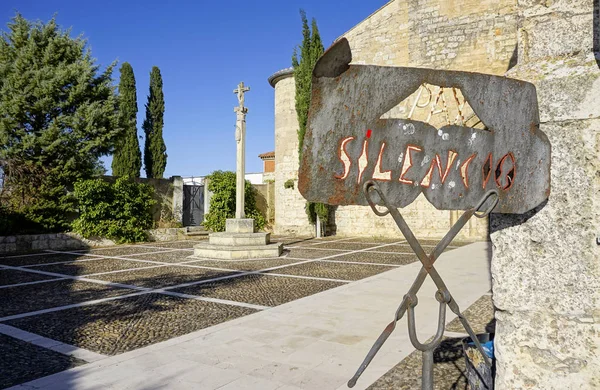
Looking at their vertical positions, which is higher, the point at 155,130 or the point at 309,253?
the point at 155,130

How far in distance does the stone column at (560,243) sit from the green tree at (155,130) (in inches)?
764

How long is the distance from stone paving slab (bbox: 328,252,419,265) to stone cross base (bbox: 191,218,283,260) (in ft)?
5.44

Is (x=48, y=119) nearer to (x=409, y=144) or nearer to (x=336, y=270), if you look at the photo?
(x=336, y=270)

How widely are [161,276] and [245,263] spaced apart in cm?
212

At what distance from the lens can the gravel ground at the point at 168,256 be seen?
10305mm

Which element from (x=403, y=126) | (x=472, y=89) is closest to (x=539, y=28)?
(x=472, y=89)

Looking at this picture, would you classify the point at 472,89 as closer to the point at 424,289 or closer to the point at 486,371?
the point at 486,371

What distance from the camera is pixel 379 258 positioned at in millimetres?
10469

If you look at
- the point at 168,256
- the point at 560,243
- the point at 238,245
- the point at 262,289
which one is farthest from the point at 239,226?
the point at 560,243

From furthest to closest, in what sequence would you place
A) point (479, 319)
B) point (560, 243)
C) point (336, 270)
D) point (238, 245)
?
1. point (238, 245)
2. point (336, 270)
3. point (479, 319)
4. point (560, 243)

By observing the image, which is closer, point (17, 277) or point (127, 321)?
point (127, 321)

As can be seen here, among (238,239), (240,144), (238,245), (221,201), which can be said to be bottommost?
(238,245)

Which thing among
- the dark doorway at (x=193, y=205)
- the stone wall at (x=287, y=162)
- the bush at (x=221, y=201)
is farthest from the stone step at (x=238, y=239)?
the dark doorway at (x=193, y=205)

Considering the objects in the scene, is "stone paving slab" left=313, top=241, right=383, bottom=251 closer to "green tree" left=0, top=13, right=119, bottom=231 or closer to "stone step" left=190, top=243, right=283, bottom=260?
"stone step" left=190, top=243, right=283, bottom=260
